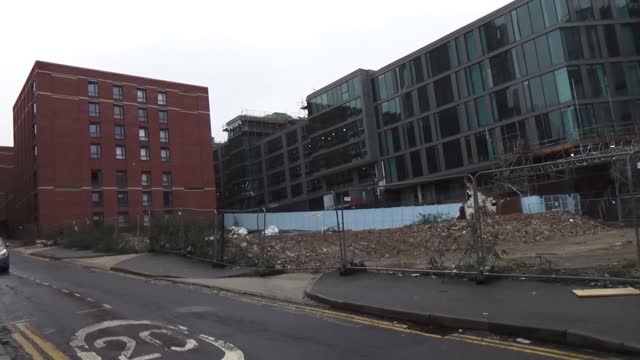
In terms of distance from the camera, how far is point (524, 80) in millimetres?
51375

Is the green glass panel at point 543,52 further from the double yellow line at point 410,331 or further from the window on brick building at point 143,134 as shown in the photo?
the window on brick building at point 143,134

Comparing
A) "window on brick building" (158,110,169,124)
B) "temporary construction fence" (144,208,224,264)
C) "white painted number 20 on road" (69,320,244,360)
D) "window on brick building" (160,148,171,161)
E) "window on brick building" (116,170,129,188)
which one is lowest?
"white painted number 20 on road" (69,320,244,360)

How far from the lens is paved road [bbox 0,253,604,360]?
7070mm

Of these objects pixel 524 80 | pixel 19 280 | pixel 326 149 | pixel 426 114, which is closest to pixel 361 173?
pixel 326 149

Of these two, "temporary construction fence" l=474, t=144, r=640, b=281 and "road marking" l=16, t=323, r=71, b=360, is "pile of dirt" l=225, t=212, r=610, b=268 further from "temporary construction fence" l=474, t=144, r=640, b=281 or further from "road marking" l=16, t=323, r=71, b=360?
"road marking" l=16, t=323, r=71, b=360

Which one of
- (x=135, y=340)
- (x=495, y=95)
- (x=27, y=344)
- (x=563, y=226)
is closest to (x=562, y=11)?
(x=495, y=95)

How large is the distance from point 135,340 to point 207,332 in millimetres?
1059

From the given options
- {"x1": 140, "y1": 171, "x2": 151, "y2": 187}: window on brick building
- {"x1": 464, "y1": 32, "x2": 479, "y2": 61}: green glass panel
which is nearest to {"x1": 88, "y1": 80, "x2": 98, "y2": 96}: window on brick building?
{"x1": 140, "y1": 171, "x2": 151, "y2": 187}: window on brick building

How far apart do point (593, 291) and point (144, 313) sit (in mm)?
7784

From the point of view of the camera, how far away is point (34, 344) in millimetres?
7957

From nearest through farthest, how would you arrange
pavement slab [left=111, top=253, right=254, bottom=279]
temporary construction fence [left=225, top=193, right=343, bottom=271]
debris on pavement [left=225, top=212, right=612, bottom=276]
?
pavement slab [left=111, top=253, right=254, bottom=279], temporary construction fence [left=225, top=193, right=343, bottom=271], debris on pavement [left=225, top=212, right=612, bottom=276]

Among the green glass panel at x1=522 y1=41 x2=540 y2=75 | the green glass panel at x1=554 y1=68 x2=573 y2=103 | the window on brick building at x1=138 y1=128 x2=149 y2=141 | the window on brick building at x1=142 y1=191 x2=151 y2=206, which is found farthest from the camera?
the window on brick building at x1=138 y1=128 x2=149 y2=141

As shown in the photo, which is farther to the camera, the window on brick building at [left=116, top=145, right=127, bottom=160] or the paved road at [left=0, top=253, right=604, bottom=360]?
the window on brick building at [left=116, top=145, right=127, bottom=160]

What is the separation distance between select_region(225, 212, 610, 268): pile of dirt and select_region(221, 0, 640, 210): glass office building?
8899mm
